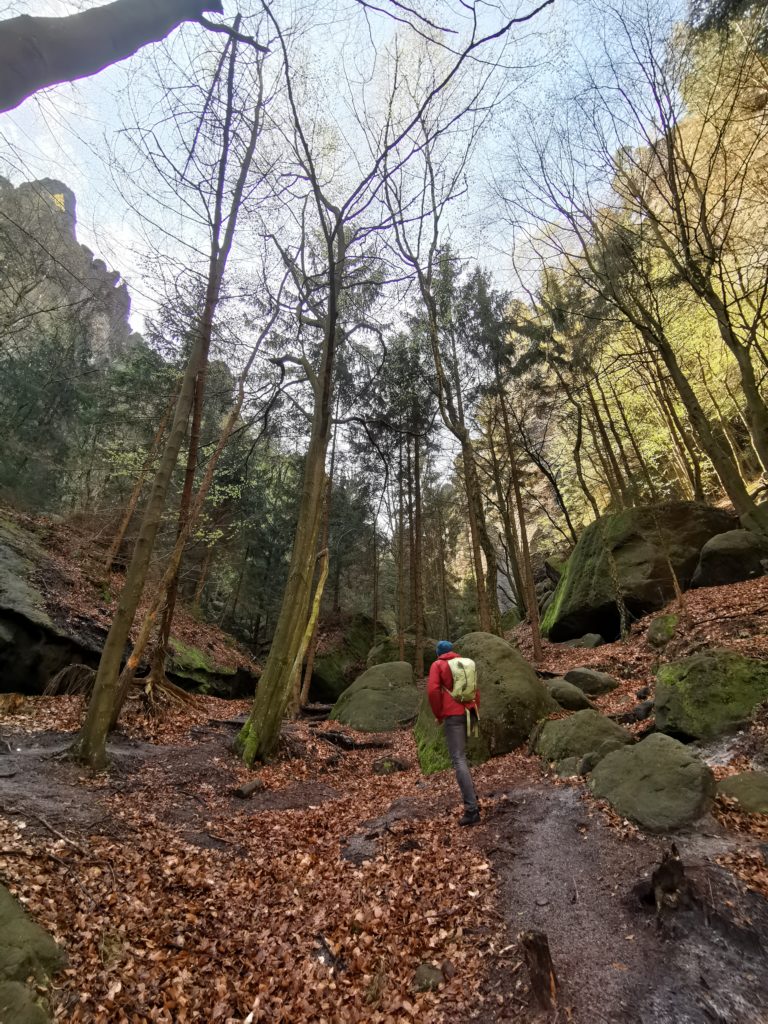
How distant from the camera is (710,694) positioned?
5.93 meters

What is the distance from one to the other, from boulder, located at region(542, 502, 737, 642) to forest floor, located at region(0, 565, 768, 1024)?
23.5 feet

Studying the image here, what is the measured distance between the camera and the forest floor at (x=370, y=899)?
274 cm

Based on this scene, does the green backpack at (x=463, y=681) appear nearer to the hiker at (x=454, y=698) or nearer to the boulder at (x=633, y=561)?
the hiker at (x=454, y=698)

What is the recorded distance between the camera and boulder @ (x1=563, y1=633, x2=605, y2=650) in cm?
1399

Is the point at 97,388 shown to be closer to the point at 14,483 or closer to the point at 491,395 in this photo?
A: the point at 14,483

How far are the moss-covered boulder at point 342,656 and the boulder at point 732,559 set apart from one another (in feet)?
37.8

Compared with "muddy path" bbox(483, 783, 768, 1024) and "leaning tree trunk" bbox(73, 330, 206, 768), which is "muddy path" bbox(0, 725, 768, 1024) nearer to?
"muddy path" bbox(483, 783, 768, 1024)

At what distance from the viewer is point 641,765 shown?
4.76m

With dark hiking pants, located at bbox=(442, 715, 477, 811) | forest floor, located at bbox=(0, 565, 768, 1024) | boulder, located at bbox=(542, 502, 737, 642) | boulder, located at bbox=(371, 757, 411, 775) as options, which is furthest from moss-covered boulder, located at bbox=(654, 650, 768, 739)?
boulder, located at bbox=(542, 502, 737, 642)

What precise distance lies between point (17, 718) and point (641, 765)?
31.0ft

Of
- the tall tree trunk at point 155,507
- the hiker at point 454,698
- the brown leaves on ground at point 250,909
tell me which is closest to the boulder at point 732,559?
the hiker at point 454,698

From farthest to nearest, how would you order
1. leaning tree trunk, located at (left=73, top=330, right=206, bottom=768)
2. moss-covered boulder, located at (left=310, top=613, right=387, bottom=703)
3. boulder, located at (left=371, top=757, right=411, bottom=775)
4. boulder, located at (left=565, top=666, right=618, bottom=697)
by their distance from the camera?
moss-covered boulder, located at (left=310, top=613, right=387, bottom=703) → boulder, located at (left=565, top=666, right=618, bottom=697) → boulder, located at (left=371, top=757, right=411, bottom=775) → leaning tree trunk, located at (left=73, top=330, right=206, bottom=768)

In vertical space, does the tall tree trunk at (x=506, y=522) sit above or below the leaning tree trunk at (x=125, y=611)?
above

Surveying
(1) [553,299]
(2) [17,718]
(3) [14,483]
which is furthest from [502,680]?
(3) [14,483]
